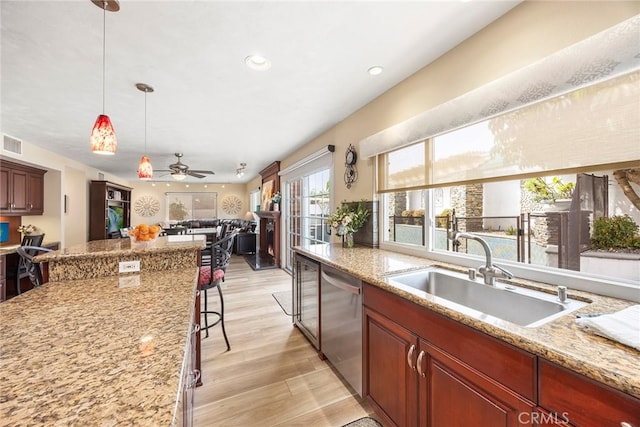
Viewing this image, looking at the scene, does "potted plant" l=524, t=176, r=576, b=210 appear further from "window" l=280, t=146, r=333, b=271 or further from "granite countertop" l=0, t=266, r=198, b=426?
"window" l=280, t=146, r=333, b=271

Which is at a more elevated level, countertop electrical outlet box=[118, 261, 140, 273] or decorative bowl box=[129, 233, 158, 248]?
decorative bowl box=[129, 233, 158, 248]

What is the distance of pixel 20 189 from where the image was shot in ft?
13.3

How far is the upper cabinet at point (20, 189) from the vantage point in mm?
3756

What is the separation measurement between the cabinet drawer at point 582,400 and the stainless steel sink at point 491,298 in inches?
7.3

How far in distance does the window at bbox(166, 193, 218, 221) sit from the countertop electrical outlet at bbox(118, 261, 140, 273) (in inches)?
349

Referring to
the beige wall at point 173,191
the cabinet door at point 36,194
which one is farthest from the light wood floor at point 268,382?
the beige wall at point 173,191

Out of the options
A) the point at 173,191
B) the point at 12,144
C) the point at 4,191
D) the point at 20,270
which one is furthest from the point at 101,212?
the point at 173,191

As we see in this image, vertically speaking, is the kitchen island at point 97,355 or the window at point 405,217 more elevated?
the window at point 405,217

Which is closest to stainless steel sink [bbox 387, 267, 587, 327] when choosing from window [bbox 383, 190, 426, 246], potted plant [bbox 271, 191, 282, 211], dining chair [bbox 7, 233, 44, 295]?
window [bbox 383, 190, 426, 246]

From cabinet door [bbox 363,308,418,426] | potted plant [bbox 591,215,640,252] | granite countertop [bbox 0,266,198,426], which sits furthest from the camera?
cabinet door [bbox 363,308,418,426]

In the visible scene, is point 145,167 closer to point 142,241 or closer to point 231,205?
point 142,241

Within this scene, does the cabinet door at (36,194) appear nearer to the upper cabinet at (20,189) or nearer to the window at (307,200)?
the upper cabinet at (20,189)

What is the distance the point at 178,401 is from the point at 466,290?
5.15 feet

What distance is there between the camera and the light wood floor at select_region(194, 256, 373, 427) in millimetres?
1640
